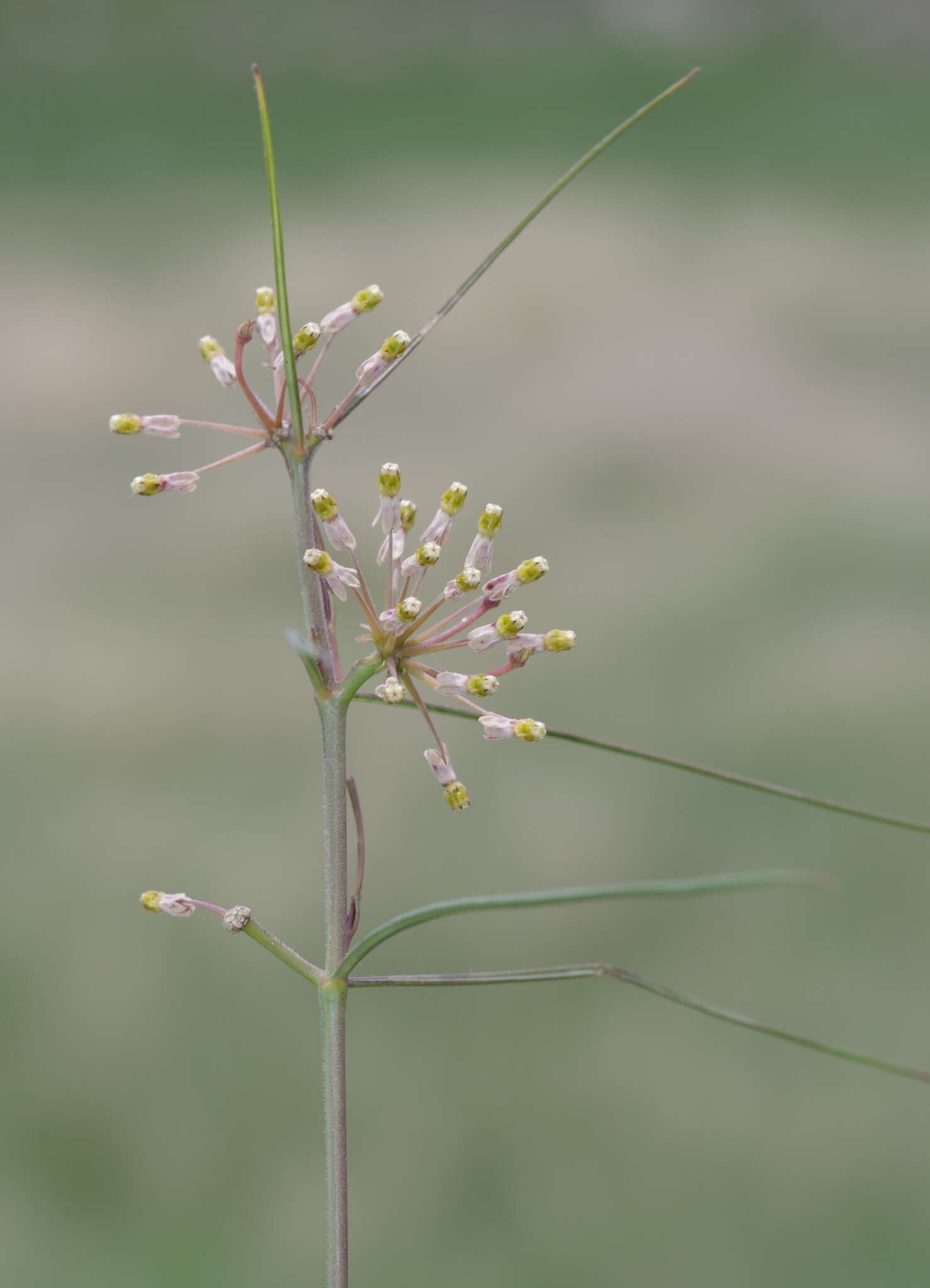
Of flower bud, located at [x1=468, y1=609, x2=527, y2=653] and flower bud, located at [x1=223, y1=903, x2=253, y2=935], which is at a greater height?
flower bud, located at [x1=468, y1=609, x2=527, y2=653]

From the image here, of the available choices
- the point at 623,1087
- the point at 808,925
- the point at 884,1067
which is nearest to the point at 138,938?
the point at 623,1087

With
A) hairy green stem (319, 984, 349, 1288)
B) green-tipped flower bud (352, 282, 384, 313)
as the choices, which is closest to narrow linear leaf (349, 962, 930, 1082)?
hairy green stem (319, 984, 349, 1288)

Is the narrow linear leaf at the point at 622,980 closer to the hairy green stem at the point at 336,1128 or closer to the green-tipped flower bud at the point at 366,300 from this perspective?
the hairy green stem at the point at 336,1128

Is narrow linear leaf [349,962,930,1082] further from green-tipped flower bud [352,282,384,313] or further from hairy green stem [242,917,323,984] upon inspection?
green-tipped flower bud [352,282,384,313]

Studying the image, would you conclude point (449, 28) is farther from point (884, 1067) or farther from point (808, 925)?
point (884, 1067)

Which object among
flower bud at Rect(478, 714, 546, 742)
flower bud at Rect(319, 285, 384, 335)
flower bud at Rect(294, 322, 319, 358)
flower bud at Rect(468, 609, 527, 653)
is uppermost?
flower bud at Rect(319, 285, 384, 335)

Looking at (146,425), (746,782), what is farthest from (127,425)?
(746,782)

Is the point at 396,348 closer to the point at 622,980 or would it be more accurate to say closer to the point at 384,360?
the point at 384,360
